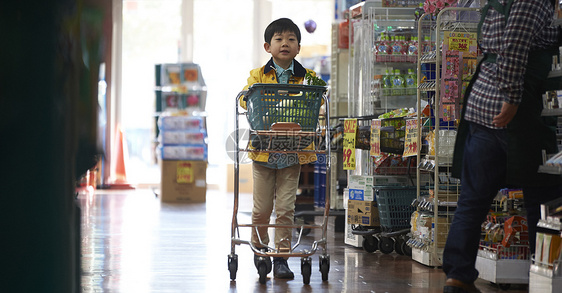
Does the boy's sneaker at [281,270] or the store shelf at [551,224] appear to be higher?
the store shelf at [551,224]

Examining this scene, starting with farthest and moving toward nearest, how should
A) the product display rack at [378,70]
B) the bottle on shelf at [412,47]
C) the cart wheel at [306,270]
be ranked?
the bottle on shelf at [412,47]
the product display rack at [378,70]
the cart wheel at [306,270]

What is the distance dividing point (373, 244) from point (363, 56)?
166 cm

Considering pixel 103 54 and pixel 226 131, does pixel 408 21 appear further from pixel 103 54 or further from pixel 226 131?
pixel 226 131

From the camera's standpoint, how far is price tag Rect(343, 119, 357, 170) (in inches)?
203

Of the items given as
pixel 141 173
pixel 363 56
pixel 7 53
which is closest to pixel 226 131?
pixel 141 173

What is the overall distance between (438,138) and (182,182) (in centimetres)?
640

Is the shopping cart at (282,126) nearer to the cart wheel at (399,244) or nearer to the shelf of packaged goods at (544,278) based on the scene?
the shelf of packaged goods at (544,278)

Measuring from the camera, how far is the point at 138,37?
508 inches

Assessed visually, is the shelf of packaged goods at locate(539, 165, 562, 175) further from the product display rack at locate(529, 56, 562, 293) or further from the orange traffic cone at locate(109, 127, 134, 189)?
the orange traffic cone at locate(109, 127, 134, 189)

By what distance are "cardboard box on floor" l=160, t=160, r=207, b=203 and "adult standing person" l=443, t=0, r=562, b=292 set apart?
7377mm

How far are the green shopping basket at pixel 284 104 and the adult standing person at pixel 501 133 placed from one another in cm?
90

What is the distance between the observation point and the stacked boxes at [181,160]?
10156 millimetres

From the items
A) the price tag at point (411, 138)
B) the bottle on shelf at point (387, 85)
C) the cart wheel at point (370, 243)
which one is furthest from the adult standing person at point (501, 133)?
the bottle on shelf at point (387, 85)

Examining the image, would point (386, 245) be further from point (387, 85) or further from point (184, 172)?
point (184, 172)
